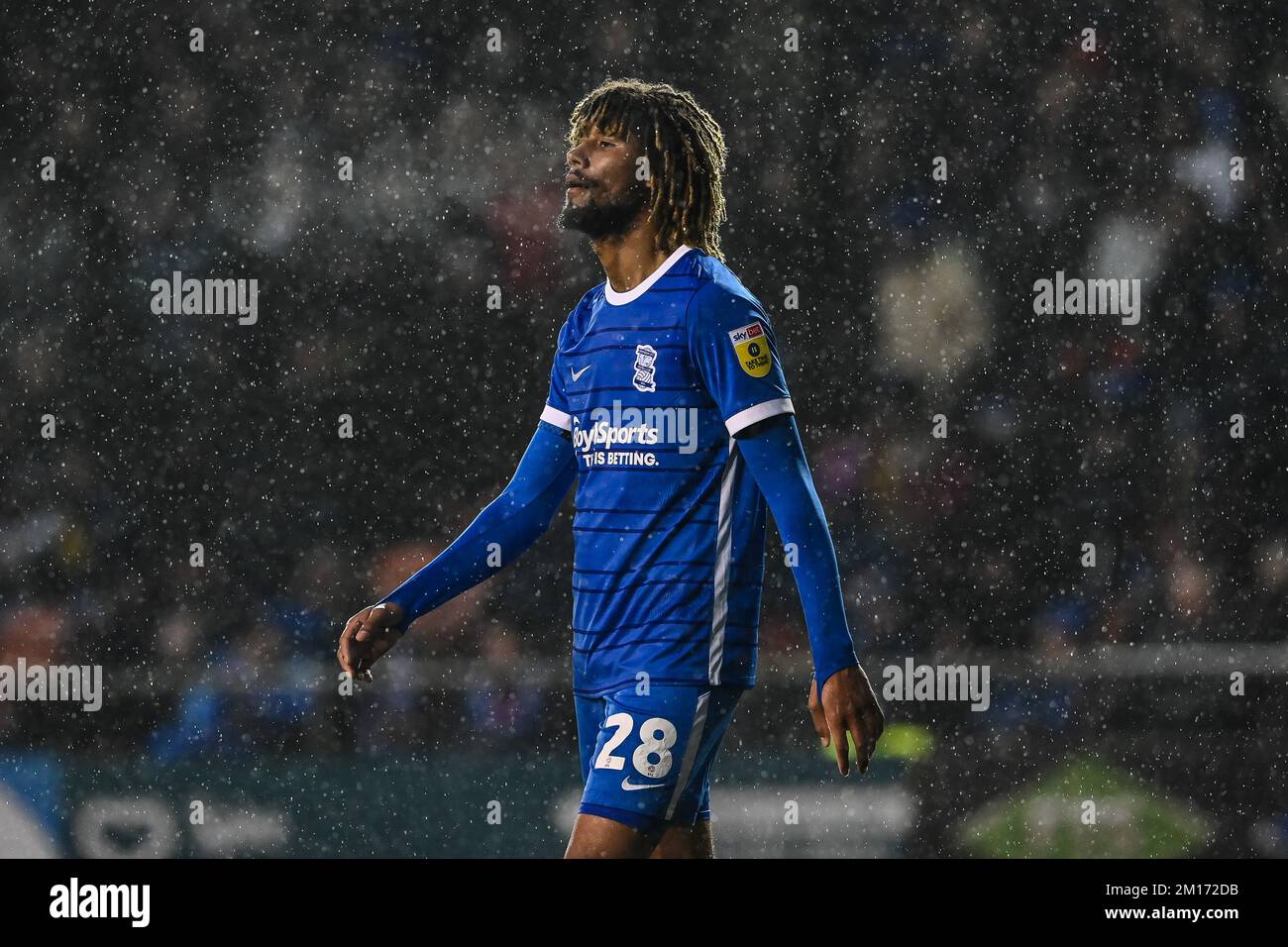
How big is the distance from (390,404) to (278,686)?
152cm

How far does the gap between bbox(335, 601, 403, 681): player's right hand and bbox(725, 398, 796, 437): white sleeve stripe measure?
912 mm

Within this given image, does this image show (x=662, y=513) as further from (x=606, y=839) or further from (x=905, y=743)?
(x=905, y=743)

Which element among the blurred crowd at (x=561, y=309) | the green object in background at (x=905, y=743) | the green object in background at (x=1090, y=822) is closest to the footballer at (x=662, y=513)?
the green object in background at (x=905, y=743)

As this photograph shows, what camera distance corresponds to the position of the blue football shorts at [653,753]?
3.09m

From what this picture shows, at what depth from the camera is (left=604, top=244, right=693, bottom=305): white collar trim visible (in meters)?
3.36

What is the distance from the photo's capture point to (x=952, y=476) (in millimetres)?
7031

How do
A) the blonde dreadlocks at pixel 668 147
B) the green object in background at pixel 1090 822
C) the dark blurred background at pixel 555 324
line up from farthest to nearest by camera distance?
1. the dark blurred background at pixel 555 324
2. the green object in background at pixel 1090 822
3. the blonde dreadlocks at pixel 668 147

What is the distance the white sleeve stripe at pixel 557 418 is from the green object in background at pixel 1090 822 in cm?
342

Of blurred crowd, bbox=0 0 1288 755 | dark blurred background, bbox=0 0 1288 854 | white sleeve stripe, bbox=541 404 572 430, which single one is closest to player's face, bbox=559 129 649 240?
white sleeve stripe, bbox=541 404 572 430

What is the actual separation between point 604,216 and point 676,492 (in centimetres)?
68

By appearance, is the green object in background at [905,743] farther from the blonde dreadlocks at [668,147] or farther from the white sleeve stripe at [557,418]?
the blonde dreadlocks at [668,147]

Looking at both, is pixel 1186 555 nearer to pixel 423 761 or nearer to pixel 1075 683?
pixel 1075 683

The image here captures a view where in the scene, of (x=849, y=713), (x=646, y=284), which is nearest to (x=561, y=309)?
(x=646, y=284)

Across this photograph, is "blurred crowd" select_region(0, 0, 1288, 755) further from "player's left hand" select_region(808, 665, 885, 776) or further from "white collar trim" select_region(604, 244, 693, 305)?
"player's left hand" select_region(808, 665, 885, 776)
